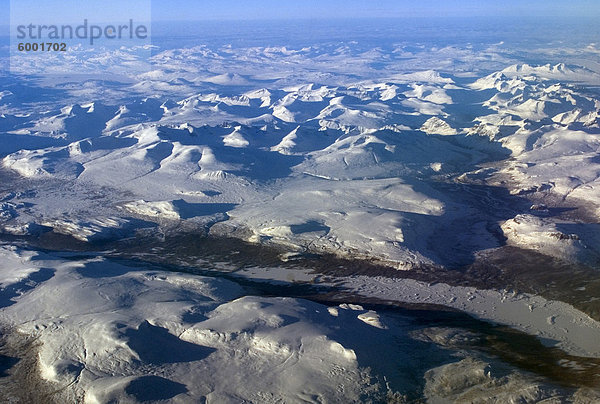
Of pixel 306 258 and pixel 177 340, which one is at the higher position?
pixel 177 340

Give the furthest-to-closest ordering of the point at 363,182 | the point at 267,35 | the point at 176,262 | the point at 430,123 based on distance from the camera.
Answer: the point at 267,35
the point at 430,123
the point at 363,182
the point at 176,262

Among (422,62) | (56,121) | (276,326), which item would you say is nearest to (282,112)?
(56,121)

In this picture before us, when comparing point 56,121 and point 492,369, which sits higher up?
point 492,369

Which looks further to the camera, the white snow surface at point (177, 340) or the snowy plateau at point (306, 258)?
the snowy plateau at point (306, 258)

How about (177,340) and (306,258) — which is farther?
(306,258)

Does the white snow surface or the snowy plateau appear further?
the snowy plateau

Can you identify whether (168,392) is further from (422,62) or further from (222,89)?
(422,62)

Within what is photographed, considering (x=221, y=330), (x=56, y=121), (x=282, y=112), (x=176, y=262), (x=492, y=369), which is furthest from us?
(x=282, y=112)

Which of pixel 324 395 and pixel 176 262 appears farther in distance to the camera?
pixel 176 262
